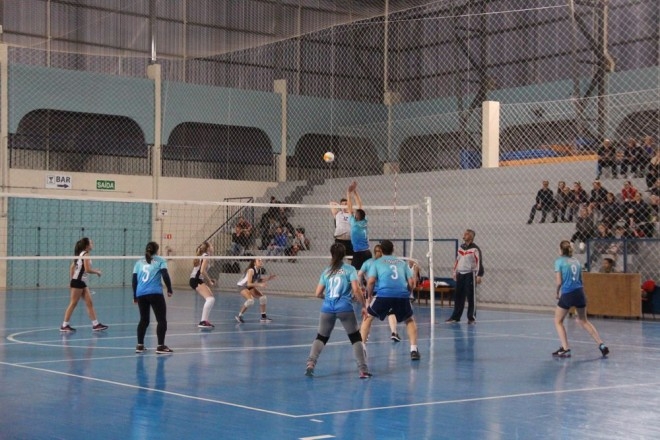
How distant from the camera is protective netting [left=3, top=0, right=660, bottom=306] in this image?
27.7m

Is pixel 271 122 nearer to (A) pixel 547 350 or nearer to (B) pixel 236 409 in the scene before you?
(A) pixel 547 350

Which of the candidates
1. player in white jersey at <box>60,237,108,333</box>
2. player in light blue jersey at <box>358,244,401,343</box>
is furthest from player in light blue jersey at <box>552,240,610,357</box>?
player in white jersey at <box>60,237,108,333</box>

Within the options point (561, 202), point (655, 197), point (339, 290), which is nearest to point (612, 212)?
point (655, 197)

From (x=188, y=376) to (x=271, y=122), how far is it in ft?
93.3

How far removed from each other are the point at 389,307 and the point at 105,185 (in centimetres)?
2496

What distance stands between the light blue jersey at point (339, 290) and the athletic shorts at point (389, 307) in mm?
1575

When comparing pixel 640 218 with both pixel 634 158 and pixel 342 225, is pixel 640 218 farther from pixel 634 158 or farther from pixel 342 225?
pixel 342 225

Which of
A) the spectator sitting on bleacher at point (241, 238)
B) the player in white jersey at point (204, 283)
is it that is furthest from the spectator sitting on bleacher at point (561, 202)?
the player in white jersey at point (204, 283)

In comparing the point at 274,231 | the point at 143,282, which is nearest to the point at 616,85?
the point at 274,231

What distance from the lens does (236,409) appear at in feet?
31.5

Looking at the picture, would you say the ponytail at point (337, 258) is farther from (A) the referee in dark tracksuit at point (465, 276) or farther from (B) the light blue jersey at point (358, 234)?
(A) the referee in dark tracksuit at point (465, 276)

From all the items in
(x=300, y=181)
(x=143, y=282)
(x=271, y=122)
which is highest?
(x=271, y=122)

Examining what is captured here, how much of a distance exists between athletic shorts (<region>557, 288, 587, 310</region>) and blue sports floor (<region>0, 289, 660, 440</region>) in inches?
31.4

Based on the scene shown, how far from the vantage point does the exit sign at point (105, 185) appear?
36.4 meters
